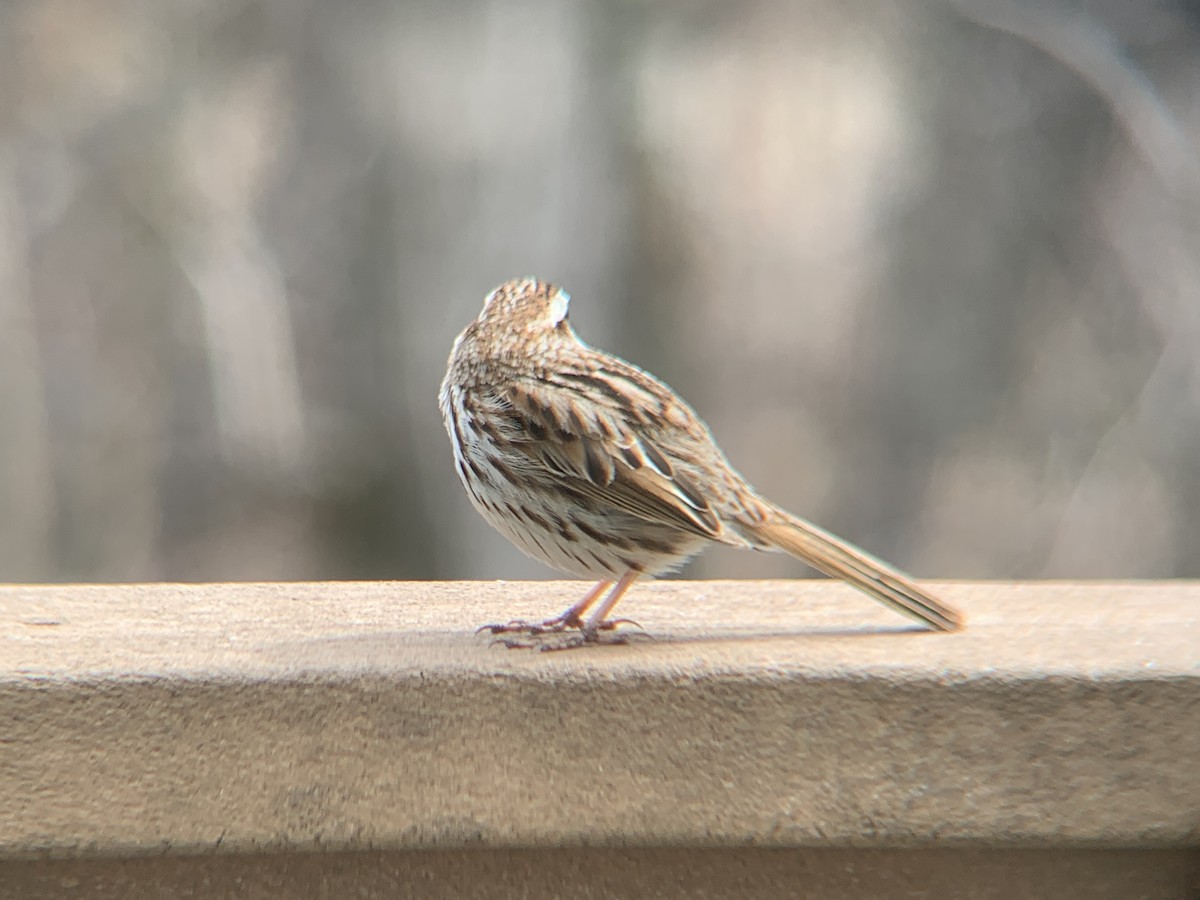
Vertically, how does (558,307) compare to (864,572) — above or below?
above

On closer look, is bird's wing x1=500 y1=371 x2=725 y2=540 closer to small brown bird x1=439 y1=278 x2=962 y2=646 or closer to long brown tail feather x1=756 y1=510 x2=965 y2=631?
small brown bird x1=439 y1=278 x2=962 y2=646

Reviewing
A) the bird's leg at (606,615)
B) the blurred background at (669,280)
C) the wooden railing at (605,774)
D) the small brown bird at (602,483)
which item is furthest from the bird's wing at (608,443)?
the blurred background at (669,280)

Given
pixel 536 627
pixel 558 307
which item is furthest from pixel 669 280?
pixel 536 627

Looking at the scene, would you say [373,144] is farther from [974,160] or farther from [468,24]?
[974,160]

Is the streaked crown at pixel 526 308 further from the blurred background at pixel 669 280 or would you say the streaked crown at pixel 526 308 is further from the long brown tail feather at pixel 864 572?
the blurred background at pixel 669 280

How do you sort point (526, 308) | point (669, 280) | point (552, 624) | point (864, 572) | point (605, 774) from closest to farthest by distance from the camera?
1. point (605, 774)
2. point (864, 572)
3. point (552, 624)
4. point (526, 308)
5. point (669, 280)

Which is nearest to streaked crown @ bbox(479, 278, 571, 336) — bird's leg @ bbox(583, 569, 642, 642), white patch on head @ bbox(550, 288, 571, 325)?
white patch on head @ bbox(550, 288, 571, 325)

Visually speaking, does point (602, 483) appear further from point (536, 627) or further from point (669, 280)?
point (669, 280)
